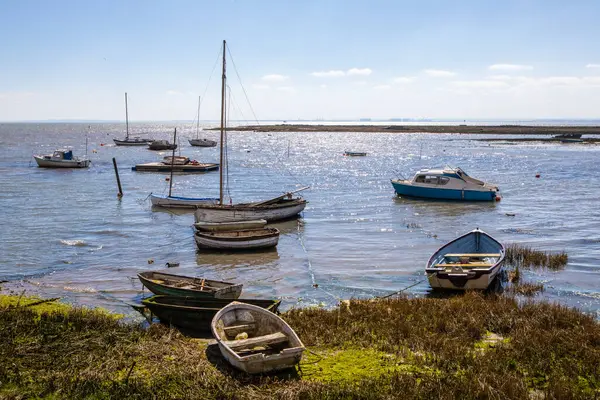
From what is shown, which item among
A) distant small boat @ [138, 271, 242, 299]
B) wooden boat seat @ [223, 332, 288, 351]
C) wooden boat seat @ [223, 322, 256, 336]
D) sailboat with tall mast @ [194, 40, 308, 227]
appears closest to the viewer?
wooden boat seat @ [223, 332, 288, 351]

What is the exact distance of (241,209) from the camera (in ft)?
103

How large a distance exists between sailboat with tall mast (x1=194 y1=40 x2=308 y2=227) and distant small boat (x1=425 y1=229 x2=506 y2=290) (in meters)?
13.5

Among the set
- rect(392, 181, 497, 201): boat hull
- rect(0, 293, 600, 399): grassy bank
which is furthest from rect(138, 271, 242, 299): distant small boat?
rect(392, 181, 497, 201): boat hull

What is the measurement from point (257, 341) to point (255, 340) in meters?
0.07

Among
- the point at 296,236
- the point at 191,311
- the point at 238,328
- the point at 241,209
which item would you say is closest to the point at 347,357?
the point at 238,328

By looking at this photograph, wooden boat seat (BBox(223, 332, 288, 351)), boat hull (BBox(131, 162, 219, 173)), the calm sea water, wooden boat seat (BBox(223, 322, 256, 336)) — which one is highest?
wooden boat seat (BBox(223, 332, 288, 351))

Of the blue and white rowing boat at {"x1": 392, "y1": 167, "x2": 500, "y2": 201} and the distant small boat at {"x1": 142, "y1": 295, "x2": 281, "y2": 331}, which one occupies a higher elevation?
the blue and white rowing boat at {"x1": 392, "y1": 167, "x2": 500, "y2": 201}

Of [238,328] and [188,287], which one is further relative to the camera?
[188,287]

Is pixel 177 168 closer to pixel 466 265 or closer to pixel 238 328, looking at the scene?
pixel 466 265

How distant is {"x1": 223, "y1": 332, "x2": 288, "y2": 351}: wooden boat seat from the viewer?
11391 millimetres

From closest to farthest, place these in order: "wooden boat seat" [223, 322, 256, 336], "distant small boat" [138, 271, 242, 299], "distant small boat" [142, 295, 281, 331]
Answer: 1. "wooden boat seat" [223, 322, 256, 336]
2. "distant small boat" [142, 295, 281, 331]
3. "distant small boat" [138, 271, 242, 299]

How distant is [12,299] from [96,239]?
39.9 feet

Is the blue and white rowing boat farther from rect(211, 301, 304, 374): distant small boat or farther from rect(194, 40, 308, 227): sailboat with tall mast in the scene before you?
rect(211, 301, 304, 374): distant small boat

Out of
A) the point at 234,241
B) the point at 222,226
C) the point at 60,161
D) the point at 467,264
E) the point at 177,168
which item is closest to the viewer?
the point at 467,264
